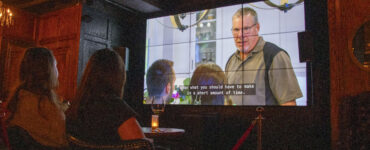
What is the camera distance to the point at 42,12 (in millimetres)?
5797

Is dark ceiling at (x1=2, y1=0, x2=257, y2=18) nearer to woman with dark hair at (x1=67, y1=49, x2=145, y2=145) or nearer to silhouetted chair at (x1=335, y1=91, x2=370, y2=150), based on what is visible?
silhouetted chair at (x1=335, y1=91, x2=370, y2=150)

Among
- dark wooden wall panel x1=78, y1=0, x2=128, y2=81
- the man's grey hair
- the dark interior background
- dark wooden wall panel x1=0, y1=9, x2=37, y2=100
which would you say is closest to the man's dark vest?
the dark interior background

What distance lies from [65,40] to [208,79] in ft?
8.94

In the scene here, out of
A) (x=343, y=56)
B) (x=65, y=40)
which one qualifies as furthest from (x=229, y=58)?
(x=65, y=40)

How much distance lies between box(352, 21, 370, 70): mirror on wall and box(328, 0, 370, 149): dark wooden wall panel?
0.20 feet

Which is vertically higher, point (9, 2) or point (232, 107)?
point (9, 2)

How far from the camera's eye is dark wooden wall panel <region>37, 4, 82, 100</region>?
203 inches

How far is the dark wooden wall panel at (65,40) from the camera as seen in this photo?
5160mm

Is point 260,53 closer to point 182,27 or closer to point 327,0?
point 327,0

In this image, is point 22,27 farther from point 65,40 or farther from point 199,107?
point 199,107

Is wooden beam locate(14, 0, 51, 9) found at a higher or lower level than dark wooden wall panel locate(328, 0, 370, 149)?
higher

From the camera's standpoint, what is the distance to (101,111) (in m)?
1.15

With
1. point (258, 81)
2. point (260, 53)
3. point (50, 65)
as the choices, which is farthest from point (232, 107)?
point (50, 65)

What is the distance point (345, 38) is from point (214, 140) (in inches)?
92.4
